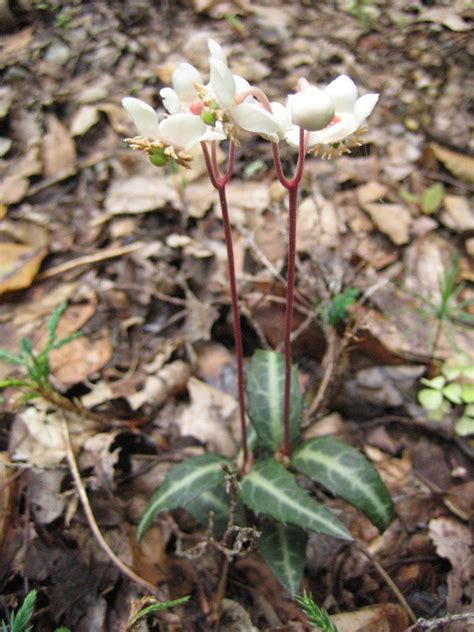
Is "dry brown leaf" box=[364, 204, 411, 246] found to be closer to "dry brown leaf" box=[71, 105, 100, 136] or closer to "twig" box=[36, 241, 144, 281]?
"twig" box=[36, 241, 144, 281]

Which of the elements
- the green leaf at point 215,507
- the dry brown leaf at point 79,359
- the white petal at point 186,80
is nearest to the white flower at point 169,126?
the white petal at point 186,80

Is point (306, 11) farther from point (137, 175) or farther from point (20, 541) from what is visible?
point (20, 541)

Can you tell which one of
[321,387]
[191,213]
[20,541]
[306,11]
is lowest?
[321,387]

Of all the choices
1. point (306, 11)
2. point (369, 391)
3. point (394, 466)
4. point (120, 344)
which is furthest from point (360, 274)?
point (306, 11)

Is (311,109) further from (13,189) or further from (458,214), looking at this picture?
(13,189)

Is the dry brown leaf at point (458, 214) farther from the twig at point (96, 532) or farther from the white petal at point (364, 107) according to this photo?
the twig at point (96, 532)

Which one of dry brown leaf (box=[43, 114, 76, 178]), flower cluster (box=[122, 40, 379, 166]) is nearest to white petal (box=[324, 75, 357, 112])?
flower cluster (box=[122, 40, 379, 166])
